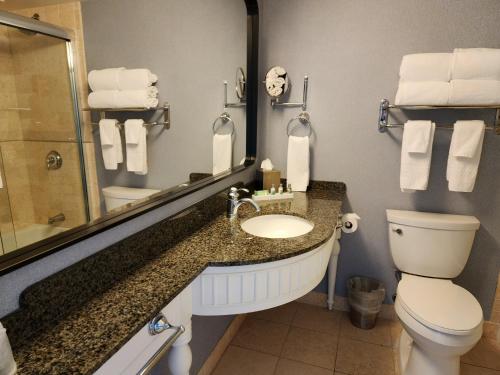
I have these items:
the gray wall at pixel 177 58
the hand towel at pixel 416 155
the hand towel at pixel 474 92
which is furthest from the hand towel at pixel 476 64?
the gray wall at pixel 177 58

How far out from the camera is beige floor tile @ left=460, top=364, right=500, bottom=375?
5.47ft

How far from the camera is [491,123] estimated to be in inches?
66.9

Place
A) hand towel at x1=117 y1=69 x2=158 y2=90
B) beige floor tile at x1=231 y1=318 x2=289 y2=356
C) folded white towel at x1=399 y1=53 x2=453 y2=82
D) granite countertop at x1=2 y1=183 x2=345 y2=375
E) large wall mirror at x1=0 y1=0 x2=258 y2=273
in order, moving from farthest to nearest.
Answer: beige floor tile at x1=231 y1=318 x2=289 y2=356
folded white towel at x1=399 y1=53 x2=453 y2=82
hand towel at x1=117 y1=69 x2=158 y2=90
large wall mirror at x1=0 y1=0 x2=258 y2=273
granite countertop at x1=2 y1=183 x2=345 y2=375

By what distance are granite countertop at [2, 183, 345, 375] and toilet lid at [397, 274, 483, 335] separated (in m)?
0.58

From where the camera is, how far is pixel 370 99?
1870 mm

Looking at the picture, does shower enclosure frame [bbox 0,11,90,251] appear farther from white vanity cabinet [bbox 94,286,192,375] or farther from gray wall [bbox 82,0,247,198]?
white vanity cabinet [bbox 94,286,192,375]

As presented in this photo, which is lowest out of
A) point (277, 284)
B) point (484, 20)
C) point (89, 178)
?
point (277, 284)

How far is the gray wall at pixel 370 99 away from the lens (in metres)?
1.71

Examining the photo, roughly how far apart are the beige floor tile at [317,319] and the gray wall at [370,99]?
0.33 metres

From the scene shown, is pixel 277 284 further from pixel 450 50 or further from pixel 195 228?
pixel 450 50

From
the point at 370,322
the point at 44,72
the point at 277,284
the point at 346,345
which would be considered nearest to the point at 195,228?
the point at 277,284

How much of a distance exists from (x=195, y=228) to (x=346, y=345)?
1230mm

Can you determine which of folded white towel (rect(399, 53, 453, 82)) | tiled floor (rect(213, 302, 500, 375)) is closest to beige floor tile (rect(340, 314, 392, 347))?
tiled floor (rect(213, 302, 500, 375))

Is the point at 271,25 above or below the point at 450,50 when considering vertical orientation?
above
